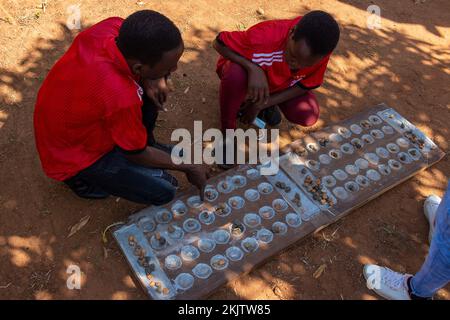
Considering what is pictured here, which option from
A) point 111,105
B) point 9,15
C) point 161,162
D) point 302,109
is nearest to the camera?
point 111,105

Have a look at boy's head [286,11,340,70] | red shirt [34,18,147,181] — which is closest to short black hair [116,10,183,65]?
red shirt [34,18,147,181]

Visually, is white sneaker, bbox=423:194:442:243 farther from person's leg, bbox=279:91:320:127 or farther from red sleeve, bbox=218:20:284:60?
red sleeve, bbox=218:20:284:60

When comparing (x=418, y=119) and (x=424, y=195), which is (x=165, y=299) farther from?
(x=418, y=119)

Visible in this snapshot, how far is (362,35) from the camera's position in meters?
4.71

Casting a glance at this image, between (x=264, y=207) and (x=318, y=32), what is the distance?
128 cm

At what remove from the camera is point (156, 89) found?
255 cm

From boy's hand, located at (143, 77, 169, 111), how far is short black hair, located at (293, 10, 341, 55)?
0.92 m

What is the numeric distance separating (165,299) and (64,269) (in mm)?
717

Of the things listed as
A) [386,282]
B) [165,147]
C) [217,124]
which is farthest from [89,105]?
[386,282]

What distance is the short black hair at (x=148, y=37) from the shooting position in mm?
1954

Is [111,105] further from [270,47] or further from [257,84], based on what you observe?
[270,47]

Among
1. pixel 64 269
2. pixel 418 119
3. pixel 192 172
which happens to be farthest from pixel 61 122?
pixel 418 119

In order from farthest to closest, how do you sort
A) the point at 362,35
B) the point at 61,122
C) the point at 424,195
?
the point at 362,35 < the point at 424,195 < the point at 61,122

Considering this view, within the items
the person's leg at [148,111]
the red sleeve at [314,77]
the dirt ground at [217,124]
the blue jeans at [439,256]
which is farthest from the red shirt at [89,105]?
the blue jeans at [439,256]
